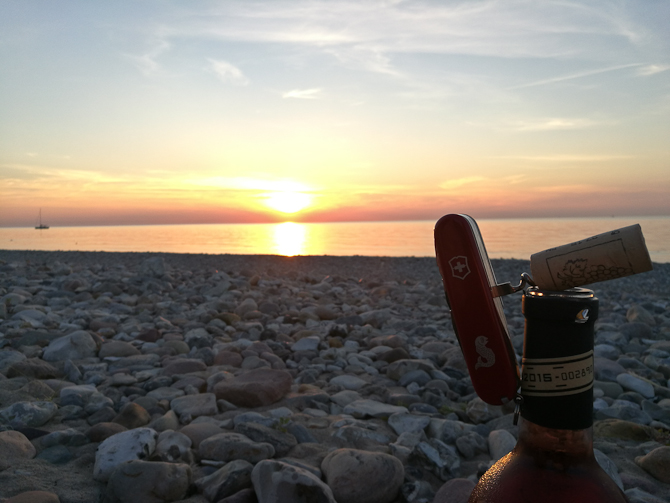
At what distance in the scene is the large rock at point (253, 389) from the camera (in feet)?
11.8

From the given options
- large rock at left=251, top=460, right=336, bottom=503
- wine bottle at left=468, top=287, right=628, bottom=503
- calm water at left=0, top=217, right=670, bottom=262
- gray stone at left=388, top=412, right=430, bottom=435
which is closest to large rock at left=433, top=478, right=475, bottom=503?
large rock at left=251, top=460, right=336, bottom=503

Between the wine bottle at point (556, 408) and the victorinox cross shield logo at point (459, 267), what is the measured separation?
0.14 metres

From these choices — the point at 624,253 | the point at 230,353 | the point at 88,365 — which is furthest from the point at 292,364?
the point at 624,253

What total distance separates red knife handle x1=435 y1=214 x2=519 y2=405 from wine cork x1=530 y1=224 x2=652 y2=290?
0.11 metres

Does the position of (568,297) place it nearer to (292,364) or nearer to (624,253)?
(624,253)

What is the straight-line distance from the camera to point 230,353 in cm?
469

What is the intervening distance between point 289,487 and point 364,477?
0.42 m

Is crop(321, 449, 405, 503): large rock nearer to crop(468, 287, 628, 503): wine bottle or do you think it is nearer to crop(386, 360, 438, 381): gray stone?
crop(468, 287, 628, 503): wine bottle

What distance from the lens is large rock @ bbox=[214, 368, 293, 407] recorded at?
3.60m

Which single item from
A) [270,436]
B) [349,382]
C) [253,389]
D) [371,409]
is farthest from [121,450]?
[349,382]

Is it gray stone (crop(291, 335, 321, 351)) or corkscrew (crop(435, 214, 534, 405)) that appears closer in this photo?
corkscrew (crop(435, 214, 534, 405))

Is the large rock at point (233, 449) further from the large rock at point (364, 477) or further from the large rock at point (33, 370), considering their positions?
the large rock at point (33, 370)

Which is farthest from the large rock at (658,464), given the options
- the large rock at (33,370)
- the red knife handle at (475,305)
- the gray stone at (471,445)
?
the large rock at (33,370)

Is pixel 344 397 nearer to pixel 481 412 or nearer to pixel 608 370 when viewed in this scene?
pixel 481 412
